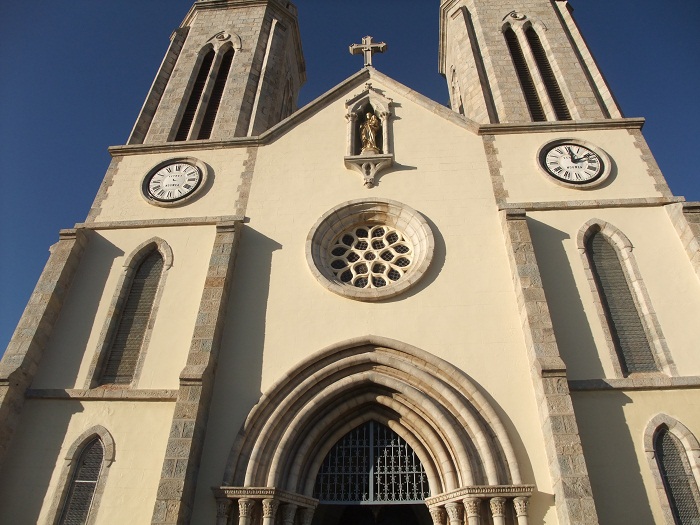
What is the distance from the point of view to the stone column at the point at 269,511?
26.4 ft

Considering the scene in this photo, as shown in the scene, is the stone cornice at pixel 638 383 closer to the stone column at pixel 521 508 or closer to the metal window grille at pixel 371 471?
the stone column at pixel 521 508

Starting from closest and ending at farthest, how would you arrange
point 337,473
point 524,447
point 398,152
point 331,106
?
point 524,447
point 337,473
point 398,152
point 331,106

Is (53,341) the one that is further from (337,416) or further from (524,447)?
(524,447)

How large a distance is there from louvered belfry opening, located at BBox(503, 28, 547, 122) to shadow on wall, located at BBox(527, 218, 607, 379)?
4689 millimetres

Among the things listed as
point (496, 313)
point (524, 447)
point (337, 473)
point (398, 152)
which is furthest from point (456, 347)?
point (398, 152)

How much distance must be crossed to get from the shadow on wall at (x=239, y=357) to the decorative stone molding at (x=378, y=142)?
2545 mm

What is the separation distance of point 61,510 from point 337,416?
4.30 m

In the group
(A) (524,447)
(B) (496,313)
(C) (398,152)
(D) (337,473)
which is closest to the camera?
(A) (524,447)

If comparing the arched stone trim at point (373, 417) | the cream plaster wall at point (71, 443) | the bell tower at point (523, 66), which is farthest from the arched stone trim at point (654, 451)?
the bell tower at point (523, 66)

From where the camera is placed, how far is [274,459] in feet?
28.1

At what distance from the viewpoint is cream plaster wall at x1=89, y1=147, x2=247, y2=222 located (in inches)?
478

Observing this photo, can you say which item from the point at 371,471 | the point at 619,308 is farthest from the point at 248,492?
the point at 619,308

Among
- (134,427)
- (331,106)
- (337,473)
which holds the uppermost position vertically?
(331,106)

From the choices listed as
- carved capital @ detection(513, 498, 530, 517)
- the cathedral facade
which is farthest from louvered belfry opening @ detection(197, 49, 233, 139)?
carved capital @ detection(513, 498, 530, 517)
